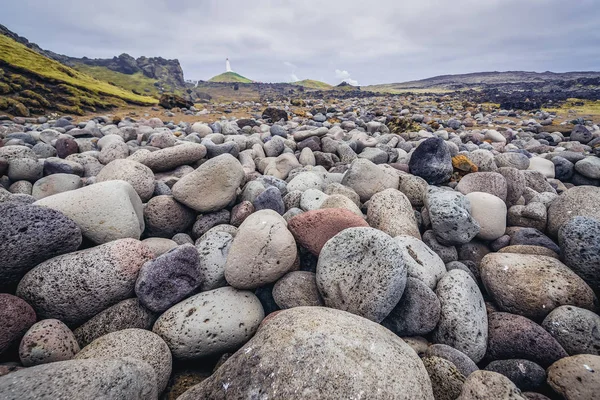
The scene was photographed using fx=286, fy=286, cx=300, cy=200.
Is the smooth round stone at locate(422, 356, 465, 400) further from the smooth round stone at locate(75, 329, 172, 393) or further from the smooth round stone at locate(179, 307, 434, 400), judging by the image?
the smooth round stone at locate(75, 329, 172, 393)

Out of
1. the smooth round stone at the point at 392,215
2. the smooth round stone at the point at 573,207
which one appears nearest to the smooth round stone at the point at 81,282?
the smooth round stone at the point at 392,215

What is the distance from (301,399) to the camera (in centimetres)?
156

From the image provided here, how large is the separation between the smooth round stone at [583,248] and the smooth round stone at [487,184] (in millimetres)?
1296

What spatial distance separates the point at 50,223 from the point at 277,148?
4.99 meters

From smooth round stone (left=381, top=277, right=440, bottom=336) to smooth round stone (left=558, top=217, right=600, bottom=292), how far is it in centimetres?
155

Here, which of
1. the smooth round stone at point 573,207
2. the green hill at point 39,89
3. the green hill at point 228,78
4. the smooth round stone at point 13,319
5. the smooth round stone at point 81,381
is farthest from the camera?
the green hill at point 228,78

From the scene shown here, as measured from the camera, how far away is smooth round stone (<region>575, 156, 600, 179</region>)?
5.47m

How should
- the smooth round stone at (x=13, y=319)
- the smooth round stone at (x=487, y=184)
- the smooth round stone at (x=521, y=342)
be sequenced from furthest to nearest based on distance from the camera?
the smooth round stone at (x=487, y=184), the smooth round stone at (x=521, y=342), the smooth round stone at (x=13, y=319)

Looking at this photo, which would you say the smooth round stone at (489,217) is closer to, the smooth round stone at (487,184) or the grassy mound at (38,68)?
the smooth round stone at (487,184)

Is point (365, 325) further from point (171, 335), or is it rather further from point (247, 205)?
point (247, 205)

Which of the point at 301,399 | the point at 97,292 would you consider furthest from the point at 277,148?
the point at 301,399

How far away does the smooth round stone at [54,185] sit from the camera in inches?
168

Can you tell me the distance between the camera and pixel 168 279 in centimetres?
264

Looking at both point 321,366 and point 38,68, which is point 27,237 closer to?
point 321,366
